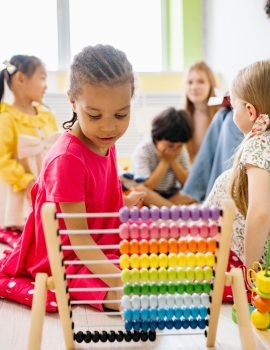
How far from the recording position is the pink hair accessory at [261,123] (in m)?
1.45

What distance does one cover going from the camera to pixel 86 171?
138 cm

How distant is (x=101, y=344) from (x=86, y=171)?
45 centimetres

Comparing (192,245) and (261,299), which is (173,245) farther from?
(261,299)

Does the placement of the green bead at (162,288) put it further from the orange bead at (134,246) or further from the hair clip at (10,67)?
the hair clip at (10,67)

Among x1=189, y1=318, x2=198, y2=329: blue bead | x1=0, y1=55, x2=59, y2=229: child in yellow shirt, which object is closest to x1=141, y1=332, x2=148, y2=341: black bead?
x1=189, y1=318, x2=198, y2=329: blue bead

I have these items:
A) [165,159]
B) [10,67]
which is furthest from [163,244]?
[165,159]

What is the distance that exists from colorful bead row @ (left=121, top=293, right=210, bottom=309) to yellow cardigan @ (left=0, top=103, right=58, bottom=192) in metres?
1.33

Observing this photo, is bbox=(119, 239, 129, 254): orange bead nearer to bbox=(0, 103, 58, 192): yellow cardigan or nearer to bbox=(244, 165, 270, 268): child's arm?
bbox=(244, 165, 270, 268): child's arm

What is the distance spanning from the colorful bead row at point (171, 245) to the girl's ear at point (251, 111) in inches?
20.9

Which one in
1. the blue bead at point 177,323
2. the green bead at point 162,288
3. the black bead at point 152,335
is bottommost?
the black bead at point 152,335

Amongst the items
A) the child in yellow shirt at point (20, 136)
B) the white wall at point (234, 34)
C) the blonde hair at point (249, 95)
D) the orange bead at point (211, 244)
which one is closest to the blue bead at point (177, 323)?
the orange bead at point (211, 244)

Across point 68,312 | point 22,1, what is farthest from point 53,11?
point 68,312

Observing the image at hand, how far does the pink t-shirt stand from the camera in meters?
1.30

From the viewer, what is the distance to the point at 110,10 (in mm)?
3697
